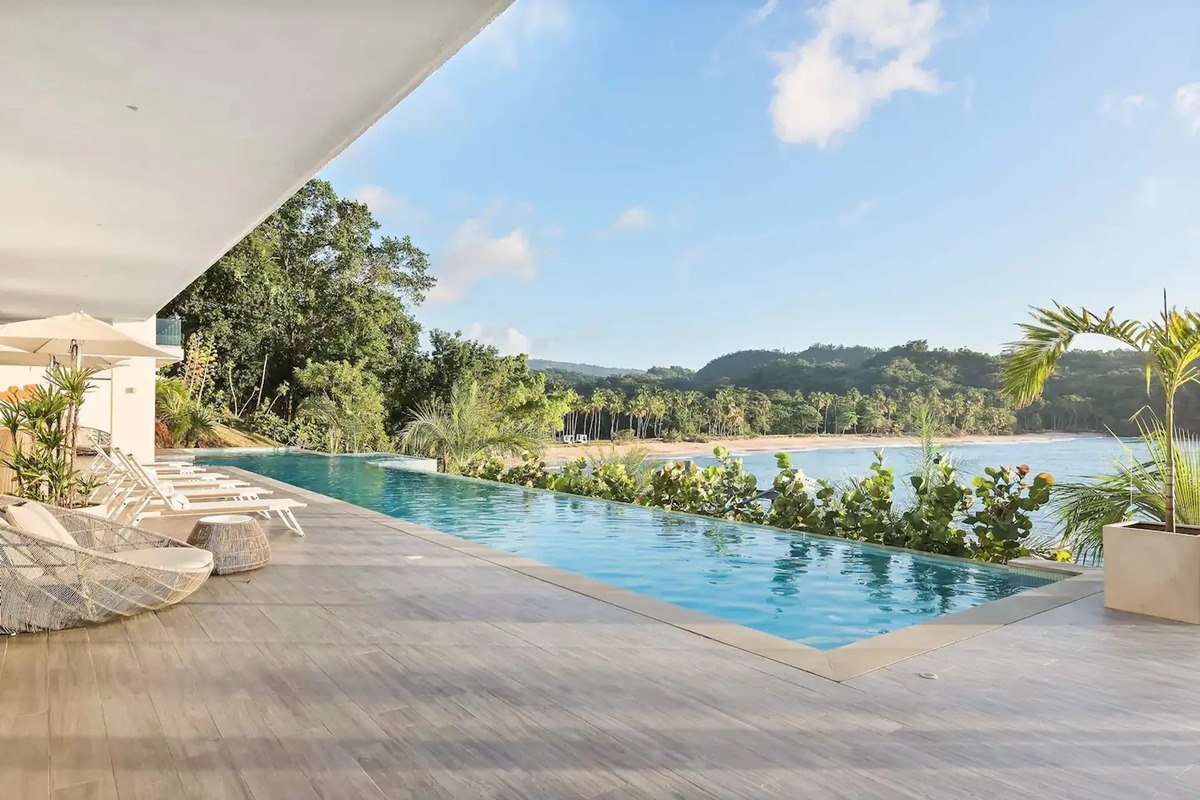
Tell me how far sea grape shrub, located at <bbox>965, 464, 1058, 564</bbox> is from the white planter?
1.80 metres

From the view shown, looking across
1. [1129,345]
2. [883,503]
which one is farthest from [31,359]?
[1129,345]

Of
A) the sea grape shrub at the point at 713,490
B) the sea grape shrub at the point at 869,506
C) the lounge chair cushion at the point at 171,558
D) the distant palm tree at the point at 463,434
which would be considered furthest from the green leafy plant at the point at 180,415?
the sea grape shrub at the point at 869,506

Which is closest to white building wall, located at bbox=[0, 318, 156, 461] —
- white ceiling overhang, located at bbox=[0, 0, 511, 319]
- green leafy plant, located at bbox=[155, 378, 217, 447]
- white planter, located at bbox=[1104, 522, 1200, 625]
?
green leafy plant, located at bbox=[155, 378, 217, 447]

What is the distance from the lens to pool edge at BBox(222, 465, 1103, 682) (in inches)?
144

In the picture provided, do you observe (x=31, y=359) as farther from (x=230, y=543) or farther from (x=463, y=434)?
(x=463, y=434)

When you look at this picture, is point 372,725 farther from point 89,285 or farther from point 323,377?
point 323,377

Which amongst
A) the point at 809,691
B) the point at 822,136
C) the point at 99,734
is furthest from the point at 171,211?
the point at 822,136

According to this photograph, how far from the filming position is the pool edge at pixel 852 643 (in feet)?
12.0

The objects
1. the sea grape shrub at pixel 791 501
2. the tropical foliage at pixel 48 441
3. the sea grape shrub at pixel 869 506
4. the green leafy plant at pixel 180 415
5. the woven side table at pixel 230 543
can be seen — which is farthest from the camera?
the green leafy plant at pixel 180 415

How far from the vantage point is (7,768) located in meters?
2.62

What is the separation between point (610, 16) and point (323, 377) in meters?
24.7

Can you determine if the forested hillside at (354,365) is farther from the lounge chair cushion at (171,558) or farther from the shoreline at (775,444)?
the lounge chair cushion at (171,558)

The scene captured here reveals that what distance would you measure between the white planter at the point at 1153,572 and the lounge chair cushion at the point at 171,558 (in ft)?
17.1

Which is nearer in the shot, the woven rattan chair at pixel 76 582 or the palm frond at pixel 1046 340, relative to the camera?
the woven rattan chair at pixel 76 582
